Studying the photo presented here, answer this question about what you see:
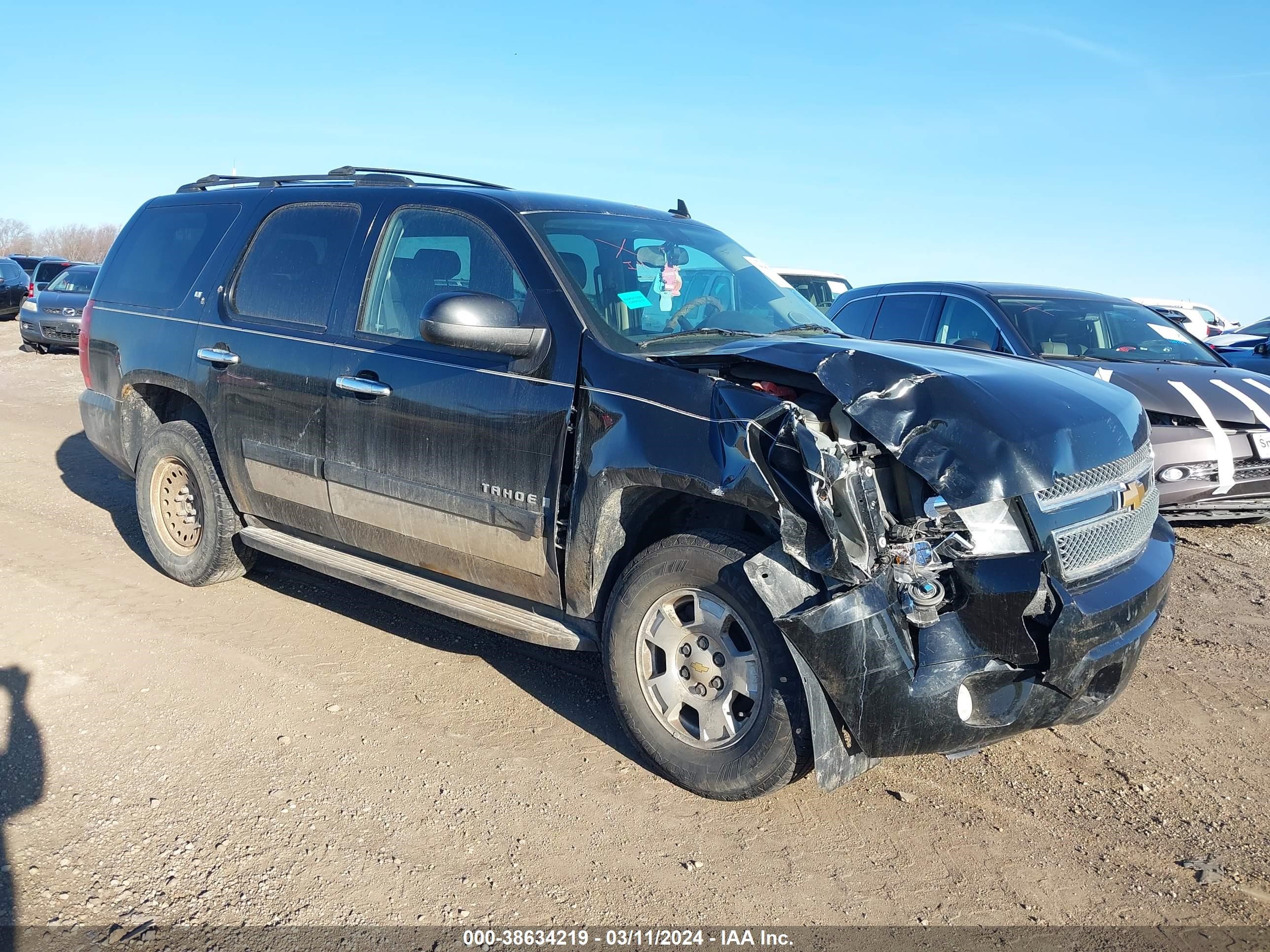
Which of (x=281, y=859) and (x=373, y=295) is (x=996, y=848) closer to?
(x=281, y=859)

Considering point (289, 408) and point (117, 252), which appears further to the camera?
point (117, 252)

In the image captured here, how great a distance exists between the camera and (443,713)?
411 cm

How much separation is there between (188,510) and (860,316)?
233 inches

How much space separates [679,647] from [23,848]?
2.15 meters

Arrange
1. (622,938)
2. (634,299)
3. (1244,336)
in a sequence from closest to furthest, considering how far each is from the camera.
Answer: (622,938), (634,299), (1244,336)

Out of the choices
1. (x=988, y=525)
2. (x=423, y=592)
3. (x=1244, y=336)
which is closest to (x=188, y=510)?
(x=423, y=592)

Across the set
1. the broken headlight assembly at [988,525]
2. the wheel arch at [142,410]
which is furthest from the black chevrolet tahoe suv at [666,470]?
the wheel arch at [142,410]

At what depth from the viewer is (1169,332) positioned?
778cm

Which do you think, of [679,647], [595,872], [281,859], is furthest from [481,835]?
[679,647]

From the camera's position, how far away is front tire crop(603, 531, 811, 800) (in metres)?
3.15

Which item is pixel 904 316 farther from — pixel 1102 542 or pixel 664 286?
pixel 1102 542

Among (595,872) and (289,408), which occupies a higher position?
(289,408)

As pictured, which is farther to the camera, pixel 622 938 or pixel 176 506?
pixel 176 506

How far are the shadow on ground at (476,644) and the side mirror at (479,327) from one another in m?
1.51
